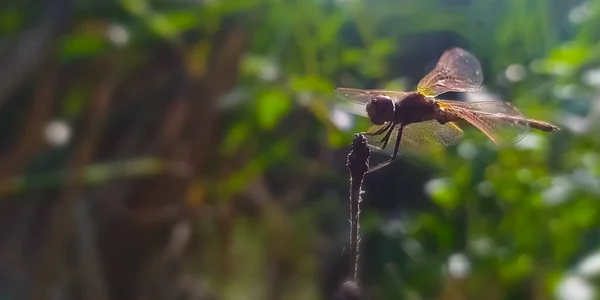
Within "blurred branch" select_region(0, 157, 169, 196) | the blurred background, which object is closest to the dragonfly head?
the blurred background

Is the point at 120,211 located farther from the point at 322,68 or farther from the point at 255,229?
the point at 322,68

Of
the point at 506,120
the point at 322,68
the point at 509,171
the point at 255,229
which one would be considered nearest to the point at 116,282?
the point at 255,229

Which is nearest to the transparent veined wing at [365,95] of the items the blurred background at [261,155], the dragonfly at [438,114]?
the dragonfly at [438,114]

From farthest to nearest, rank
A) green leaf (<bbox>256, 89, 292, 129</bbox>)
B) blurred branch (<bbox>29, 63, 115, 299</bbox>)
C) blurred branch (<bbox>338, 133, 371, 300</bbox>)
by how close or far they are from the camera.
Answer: blurred branch (<bbox>29, 63, 115, 299</bbox>) → green leaf (<bbox>256, 89, 292, 129</bbox>) → blurred branch (<bbox>338, 133, 371, 300</bbox>)

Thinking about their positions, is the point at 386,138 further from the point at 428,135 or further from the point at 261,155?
the point at 261,155

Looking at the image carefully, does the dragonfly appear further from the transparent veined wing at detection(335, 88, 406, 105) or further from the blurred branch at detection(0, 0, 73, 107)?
the blurred branch at detection(0, 0, 73, 107)

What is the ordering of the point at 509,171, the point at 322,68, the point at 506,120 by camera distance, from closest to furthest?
the point at 506,120
the point at 509,171
the point at 322,68

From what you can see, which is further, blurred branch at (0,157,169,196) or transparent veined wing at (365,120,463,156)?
blurred branch at (0,157,169,196)
